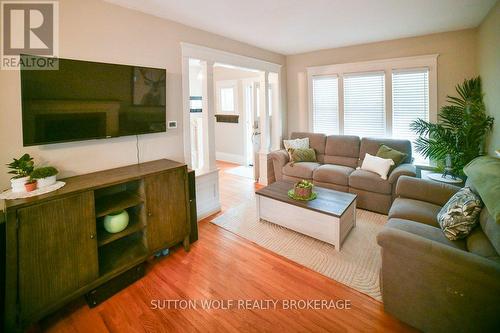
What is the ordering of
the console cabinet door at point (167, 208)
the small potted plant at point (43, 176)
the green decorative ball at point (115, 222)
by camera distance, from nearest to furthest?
1. the small potted plant at point (43, 176)
2. the green decorative ball at point (115, 222)
3. the console cabinet door at point (167, 208)

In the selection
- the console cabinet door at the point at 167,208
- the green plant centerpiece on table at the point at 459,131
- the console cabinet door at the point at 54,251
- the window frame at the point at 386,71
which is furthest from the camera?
the window frame at the point at 386,71

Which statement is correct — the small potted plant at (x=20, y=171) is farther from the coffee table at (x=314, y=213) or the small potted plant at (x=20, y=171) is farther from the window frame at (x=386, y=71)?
the window frame at (x=386, y=71)

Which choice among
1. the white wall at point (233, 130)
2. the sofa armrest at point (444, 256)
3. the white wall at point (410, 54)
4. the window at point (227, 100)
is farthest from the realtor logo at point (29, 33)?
the window at point (227, 100)

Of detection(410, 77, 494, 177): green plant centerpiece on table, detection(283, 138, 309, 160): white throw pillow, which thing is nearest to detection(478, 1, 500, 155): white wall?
detection(410, 77, 494, 177): green plant centerpiece on table

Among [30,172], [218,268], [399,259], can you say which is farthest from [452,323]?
[30,172]

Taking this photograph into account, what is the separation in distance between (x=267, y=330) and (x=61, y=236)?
164 centimetres

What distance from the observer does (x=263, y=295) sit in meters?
2.01

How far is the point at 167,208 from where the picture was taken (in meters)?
2.45

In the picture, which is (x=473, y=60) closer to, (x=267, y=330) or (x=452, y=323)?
(x=452, y=323)

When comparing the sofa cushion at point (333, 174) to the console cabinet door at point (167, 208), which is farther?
the sofa cushion at point (333, 174)

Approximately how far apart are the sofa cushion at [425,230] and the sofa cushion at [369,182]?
1389 mm

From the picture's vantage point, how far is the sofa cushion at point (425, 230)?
Result: 1.78 m

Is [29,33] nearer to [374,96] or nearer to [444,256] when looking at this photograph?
[444,256]

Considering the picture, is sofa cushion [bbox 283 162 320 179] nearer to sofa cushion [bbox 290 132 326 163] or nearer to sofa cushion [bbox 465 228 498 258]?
sofa cushion [bbox 290 132 326 163]
